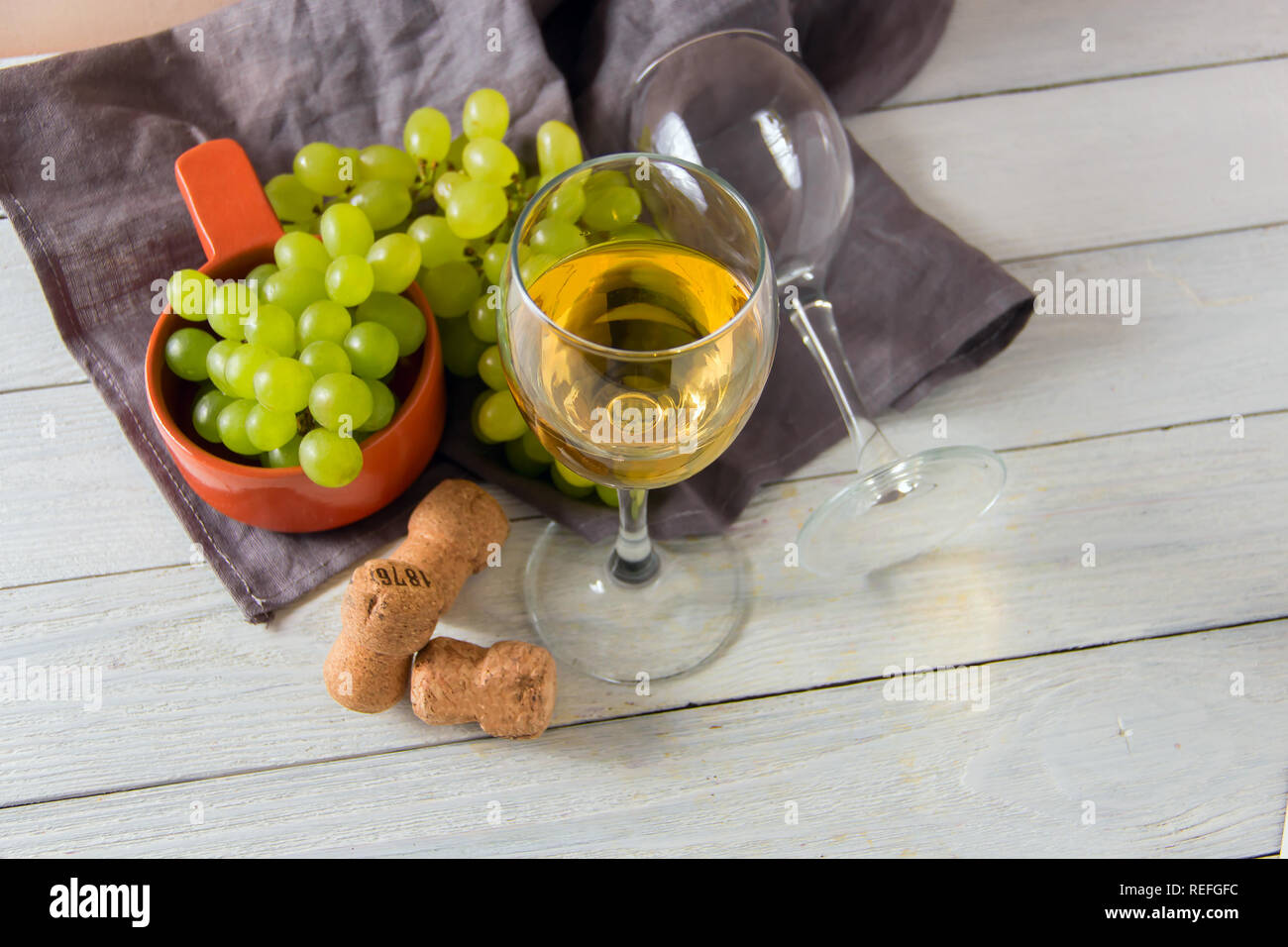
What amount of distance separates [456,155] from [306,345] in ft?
0.66

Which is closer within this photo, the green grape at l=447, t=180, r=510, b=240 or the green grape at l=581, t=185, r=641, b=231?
the green grape at l=581, t=185, r=641, b=231

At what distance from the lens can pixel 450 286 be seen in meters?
0.69

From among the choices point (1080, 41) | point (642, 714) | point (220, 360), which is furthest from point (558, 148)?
point (1080, 41)

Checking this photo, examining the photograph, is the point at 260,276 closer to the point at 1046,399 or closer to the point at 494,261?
the point at 494,261

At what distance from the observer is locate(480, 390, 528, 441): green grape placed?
0.66 metres

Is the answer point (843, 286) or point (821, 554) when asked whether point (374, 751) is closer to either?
point (821, 554)

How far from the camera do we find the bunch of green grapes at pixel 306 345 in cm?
59

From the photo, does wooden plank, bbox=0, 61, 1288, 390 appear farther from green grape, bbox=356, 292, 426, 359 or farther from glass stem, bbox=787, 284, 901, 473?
green grape, bbox=356, 292, 426, 359

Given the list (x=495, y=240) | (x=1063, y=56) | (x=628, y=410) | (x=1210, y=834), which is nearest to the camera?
(x=628, y=410)

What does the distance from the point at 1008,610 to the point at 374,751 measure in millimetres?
395

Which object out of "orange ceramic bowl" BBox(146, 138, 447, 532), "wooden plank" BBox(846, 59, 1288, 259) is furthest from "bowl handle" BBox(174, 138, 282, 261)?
"wooden plank" BBox(846, 59, 1288, 259)

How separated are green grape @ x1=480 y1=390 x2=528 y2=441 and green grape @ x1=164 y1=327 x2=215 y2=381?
6.6 inches

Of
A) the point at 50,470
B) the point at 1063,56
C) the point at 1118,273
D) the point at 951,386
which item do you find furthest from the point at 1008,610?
the point at 50,470

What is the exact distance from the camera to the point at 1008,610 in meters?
0.67
